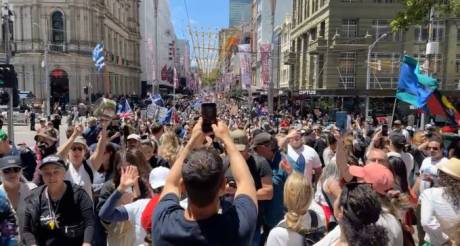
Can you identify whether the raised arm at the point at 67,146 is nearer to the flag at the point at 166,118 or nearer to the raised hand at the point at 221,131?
the raised hand at the point at 221,131

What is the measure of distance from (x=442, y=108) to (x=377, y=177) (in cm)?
734

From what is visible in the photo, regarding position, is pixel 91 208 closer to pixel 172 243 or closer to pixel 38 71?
pixel 172 243

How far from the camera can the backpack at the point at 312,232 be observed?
3.17 m

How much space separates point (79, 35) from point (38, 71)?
6595mm

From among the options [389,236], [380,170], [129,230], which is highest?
[380,170]

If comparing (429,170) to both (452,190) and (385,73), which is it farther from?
(385,73)

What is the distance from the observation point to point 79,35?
54.1 m

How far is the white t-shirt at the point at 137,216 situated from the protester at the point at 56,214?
37cm

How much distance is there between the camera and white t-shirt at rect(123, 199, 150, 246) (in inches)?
141

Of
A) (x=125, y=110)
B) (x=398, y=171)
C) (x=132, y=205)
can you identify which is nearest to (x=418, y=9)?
(x=398, y=171)

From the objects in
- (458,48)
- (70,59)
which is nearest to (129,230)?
(458,48)

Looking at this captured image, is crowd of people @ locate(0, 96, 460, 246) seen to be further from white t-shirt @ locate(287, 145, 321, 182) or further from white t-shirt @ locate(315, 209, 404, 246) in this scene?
white t-shirt @ locate(287, 145, 321, 182)

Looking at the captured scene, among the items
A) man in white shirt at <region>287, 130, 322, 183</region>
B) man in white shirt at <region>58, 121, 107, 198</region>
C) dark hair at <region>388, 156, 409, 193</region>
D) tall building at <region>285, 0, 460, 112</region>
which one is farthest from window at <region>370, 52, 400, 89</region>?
man in white shirt at <region>58, 121, 107, 198</region>

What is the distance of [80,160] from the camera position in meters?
5.42
